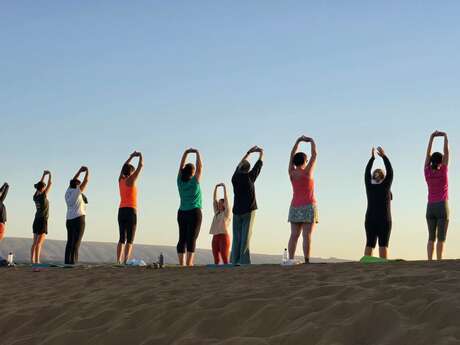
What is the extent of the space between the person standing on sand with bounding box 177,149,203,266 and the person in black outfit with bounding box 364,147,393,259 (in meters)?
2.97

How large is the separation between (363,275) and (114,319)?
294 centimetres

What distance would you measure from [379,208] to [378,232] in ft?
1.30

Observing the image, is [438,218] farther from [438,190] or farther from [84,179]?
[84,179]

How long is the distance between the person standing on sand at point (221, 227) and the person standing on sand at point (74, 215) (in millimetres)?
2663

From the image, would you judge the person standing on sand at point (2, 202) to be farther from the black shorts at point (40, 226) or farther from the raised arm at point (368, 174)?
the raised arm at point (368, 174)

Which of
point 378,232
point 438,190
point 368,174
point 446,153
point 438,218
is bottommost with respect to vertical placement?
point 378,232

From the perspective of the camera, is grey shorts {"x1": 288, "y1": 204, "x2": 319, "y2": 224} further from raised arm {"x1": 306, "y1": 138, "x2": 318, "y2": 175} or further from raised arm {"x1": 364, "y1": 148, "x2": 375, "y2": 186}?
raised arm {"x1": 364, "y1": 148, "x2": 375, "y2": 186}

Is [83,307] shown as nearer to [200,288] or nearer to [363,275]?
[200,288]

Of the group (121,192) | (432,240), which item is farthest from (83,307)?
(432,240)

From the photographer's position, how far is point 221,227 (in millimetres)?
13305

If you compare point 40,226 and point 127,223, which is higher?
point 127,223

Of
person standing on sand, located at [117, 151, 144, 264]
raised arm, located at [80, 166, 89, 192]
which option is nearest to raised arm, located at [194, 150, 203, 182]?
person standing on sand, located at [117, 151, 144, 264]

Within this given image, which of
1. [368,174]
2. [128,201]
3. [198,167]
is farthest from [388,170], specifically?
[128,201]

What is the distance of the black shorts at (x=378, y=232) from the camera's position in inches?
450
